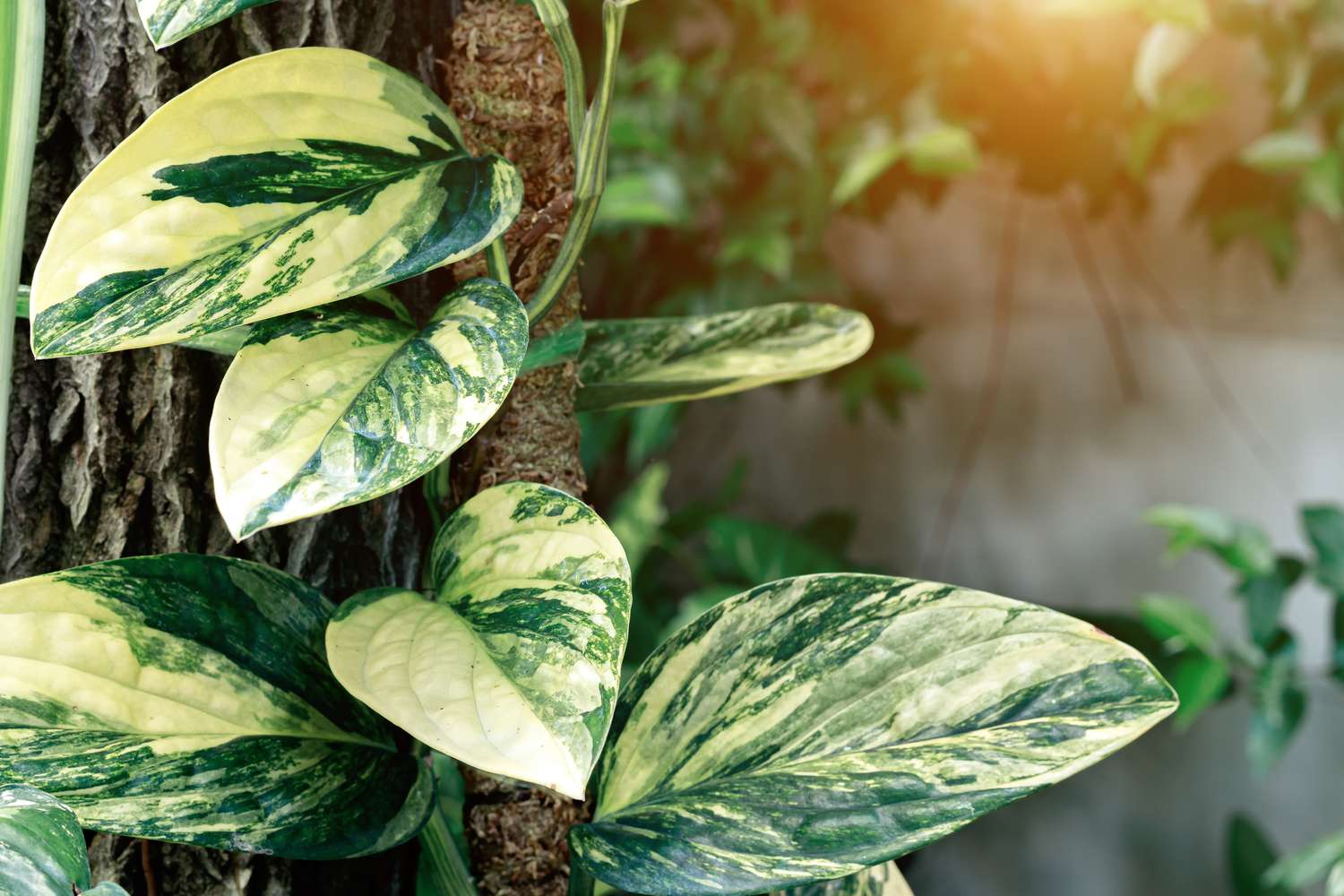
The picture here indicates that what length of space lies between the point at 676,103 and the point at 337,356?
110 cm

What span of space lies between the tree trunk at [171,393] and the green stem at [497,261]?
2 centimetres

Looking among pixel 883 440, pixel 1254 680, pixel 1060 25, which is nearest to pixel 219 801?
pixel 1254 680

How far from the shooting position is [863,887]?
38 cm

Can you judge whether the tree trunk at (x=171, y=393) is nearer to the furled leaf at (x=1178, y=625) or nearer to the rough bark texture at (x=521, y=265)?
the rough bark texture at (x=521, y=265)

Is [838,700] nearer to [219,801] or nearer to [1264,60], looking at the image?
[219,801]

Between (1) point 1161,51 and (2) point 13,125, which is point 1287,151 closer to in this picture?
(1) point 1161,51

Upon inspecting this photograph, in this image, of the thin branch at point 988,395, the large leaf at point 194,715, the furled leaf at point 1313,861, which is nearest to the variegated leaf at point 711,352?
the large leaf at point 194,715

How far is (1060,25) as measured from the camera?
1.26m

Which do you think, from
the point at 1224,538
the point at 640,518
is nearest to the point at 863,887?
the point at 640,518

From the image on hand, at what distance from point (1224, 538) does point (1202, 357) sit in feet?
1.71

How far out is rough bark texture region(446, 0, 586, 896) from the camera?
363mm

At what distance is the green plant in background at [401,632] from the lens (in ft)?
0.84

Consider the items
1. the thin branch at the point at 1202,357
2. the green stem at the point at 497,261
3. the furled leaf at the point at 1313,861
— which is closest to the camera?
the green stem at the point at 497,261

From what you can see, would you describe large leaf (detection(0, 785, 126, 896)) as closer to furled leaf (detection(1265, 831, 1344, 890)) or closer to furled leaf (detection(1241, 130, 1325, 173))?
furled leaf (detection(1265, 831, 1344, 890))
